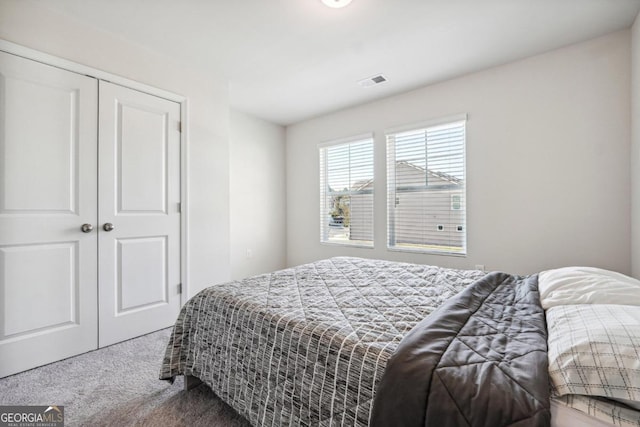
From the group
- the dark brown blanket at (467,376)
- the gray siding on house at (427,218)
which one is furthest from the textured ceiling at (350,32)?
the dark brown blanket at (467,376)

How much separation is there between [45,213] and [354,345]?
2290mm

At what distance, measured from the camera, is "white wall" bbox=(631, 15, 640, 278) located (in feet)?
6.74

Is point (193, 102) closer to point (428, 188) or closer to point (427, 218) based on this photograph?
point (428, 188)

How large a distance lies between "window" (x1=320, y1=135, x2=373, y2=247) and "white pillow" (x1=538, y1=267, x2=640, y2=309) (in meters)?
2.36

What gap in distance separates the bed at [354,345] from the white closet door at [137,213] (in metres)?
1.01

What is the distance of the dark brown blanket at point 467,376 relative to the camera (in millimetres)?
721

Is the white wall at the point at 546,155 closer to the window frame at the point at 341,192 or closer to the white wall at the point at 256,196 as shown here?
the window frame at the point at 341,192

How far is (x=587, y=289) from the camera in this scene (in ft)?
4.03

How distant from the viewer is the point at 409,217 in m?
3.38

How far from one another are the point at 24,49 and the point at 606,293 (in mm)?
3477

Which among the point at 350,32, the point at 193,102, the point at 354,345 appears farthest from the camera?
the point at 193,102

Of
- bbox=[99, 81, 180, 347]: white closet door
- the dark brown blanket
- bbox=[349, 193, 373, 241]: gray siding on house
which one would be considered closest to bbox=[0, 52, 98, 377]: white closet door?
bbox=[99, 81, 180, 347]: white closet door

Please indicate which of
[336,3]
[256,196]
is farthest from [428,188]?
[256,196]

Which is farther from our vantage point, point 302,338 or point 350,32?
point 350,32
